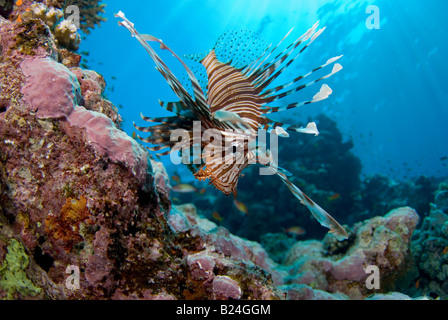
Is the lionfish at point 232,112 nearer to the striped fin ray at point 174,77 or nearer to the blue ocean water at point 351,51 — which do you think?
the striped fin ray at point 174,77

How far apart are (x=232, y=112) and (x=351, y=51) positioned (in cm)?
4283

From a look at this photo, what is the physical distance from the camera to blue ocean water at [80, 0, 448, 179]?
3020 cm

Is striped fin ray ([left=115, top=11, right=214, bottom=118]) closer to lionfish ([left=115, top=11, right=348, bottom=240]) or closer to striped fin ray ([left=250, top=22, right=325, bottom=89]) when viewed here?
lionfish ([left=115, top=11, right=348, bottom=240])

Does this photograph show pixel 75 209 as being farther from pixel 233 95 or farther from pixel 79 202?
pixel 233 95

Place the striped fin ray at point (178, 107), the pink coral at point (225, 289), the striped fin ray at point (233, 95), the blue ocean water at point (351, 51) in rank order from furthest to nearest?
the blue ocean water at point (351, 51) < the striped fin ray at point (233, 95) < the striped fin ray at point (178, 107) < the pink coral at point (225, 289)

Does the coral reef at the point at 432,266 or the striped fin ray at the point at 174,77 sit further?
the coral reef at the point at 432,266

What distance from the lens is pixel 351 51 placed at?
1431 inches

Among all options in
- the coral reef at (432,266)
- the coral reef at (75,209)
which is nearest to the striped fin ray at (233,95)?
the coral reef at (75,209)

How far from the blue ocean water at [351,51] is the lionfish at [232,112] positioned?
15.9m

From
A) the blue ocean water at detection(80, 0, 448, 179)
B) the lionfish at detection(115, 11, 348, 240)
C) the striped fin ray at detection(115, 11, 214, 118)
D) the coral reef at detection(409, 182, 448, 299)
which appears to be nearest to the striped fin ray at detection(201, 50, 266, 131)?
the lionfish at detection(115, 11, 348, 240)

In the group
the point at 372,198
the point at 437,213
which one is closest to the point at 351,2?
the point at 372,198

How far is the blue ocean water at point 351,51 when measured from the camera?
3020 cm
